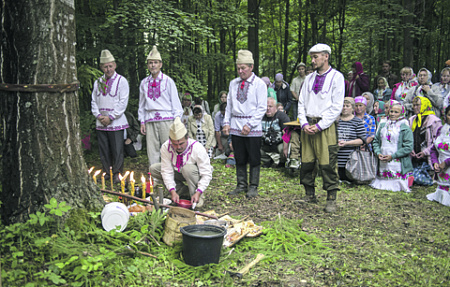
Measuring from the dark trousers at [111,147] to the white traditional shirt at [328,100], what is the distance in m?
3.30

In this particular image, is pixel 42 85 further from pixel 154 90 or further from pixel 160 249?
pixel 154 90

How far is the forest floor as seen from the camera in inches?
132

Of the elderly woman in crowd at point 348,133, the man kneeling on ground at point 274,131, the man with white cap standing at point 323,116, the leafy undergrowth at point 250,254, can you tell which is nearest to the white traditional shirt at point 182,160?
the leafy undergrowth at point 250,254

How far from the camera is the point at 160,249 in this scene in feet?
11.8

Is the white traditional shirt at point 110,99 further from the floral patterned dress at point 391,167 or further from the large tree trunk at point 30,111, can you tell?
the floral patterned dress at point 391,167

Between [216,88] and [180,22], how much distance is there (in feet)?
40.8

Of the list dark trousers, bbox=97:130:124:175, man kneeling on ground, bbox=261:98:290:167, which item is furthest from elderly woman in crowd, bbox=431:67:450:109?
dark trousers, bbox=97:130:124:175

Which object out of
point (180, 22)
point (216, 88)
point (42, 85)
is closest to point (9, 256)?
point (42, 85)

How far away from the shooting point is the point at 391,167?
6.79 m

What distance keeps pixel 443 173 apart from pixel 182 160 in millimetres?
4156

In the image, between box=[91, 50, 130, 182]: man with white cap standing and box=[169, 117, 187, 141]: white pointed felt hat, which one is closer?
box=[169, 117, 187, 141]: white pointed felt hat

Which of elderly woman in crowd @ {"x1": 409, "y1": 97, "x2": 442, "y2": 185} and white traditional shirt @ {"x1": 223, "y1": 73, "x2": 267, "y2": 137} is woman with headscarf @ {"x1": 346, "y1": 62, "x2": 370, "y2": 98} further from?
white traditional shirt @ {"x1": 223, "y1": 73, "x2": 267, "y2": 137}

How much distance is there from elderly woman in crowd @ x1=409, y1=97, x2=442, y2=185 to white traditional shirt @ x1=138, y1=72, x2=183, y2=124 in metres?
4.76

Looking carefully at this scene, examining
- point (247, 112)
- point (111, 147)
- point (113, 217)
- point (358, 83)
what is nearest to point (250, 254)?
point (113, 217)
